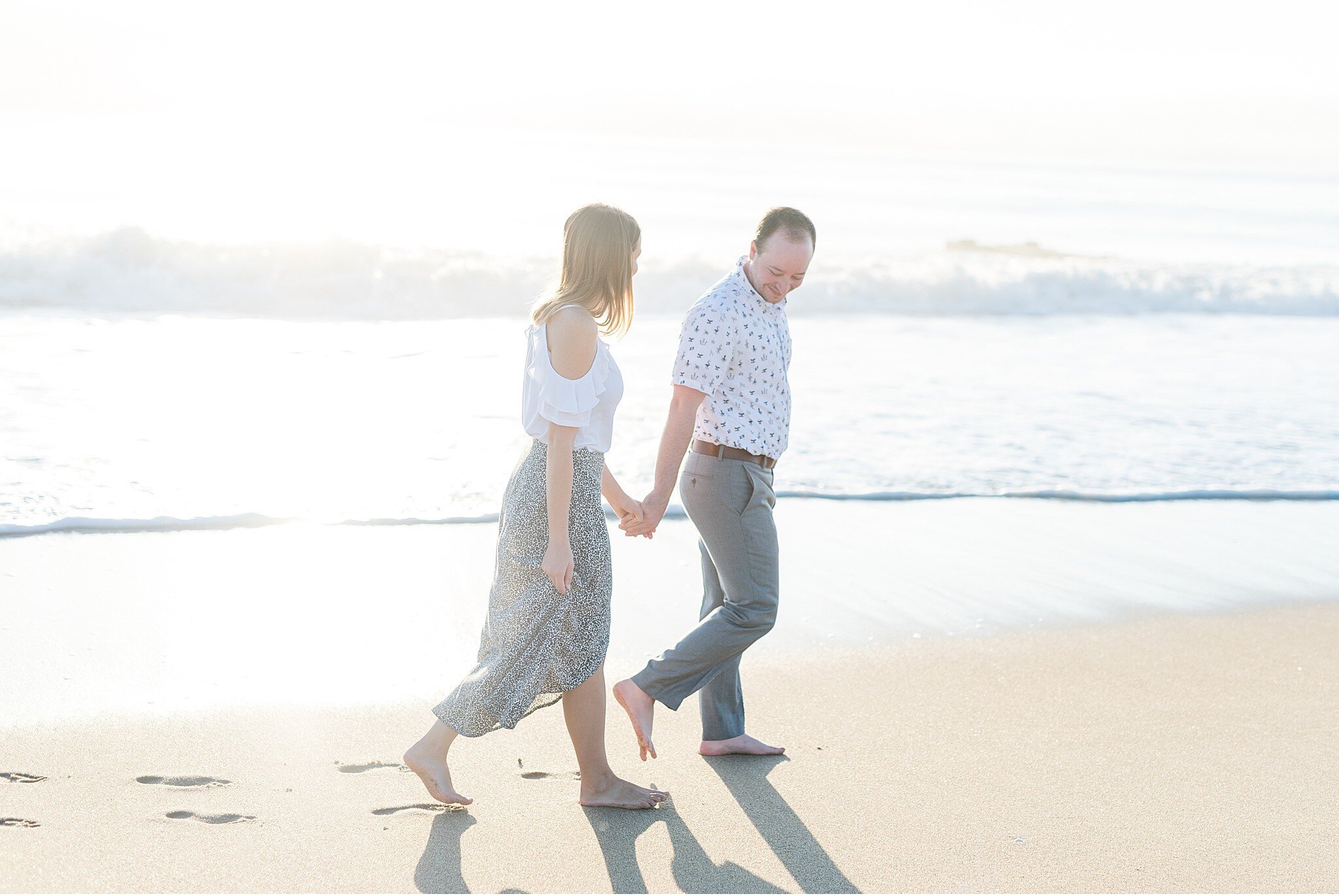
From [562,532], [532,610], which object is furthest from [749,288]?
[532,610]

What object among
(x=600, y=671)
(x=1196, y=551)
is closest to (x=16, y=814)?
(x=600, y=671)

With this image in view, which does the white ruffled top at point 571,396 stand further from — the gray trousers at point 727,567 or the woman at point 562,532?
the gray trousers at point 727,567

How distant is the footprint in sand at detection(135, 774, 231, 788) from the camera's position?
3.37 m

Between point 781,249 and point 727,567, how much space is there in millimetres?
924

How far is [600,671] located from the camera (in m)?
3.27

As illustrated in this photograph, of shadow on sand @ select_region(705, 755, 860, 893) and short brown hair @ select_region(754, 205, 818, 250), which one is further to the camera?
short brown hair @ select_region(754, 205, 818, 250)

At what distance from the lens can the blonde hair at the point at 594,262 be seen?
3.04 m

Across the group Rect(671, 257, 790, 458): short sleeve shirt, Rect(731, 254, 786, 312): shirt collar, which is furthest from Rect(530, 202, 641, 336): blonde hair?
Rect(731, 254, 786, 312): shirt collar

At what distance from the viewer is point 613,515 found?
6.45 m

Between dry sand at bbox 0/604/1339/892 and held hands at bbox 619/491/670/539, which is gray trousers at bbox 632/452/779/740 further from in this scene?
dry sand at bbox 0/604/1339/892

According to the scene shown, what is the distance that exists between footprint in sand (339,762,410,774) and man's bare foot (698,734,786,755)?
3.01ft

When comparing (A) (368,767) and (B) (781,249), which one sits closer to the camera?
(B) (781,249)

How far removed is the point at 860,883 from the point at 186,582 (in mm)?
3389

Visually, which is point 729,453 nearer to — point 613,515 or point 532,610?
point 532,610
